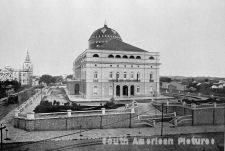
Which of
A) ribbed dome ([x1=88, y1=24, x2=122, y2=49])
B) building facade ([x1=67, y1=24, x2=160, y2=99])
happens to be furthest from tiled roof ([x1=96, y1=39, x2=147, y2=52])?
ribbed dome ([x1=88, y1=24, x2=122, y2=49])

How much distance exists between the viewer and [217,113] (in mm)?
19609

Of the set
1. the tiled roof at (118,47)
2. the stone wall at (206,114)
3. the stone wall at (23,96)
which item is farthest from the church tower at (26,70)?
the stone wall at (206,114)

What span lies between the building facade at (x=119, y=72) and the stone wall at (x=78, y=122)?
11.1 metres

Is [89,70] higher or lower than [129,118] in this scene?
higher

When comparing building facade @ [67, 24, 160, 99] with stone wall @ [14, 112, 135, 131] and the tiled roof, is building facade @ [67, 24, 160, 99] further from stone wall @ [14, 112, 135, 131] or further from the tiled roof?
stone wall @ [14, 112, 135, 131]

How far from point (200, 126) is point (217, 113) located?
2010 mm

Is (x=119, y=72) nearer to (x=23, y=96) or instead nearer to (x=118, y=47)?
(x=118, y=47)

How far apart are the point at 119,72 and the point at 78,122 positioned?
14503 mm

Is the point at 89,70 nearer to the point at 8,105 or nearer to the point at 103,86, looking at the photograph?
the point at 103,86

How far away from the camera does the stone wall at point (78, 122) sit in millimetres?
15758

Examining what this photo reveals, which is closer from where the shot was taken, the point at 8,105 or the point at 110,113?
the point at 110,113

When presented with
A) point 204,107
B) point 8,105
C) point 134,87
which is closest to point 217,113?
point 204,107

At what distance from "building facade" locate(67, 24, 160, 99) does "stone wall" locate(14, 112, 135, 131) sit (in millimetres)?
11122

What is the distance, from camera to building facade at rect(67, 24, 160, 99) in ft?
94.9
